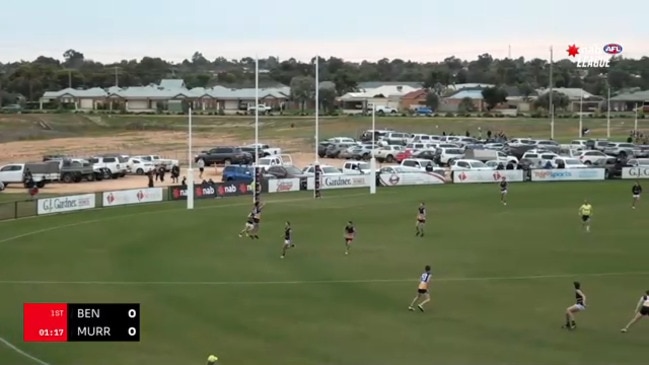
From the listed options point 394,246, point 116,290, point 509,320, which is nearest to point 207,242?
point 394,246

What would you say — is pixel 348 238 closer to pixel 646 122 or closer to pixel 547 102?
pixel 646 122

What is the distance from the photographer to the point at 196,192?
55094mm

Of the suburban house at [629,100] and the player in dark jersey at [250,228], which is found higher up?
the suburban house at [629,100]

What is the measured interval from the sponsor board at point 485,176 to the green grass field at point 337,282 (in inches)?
515

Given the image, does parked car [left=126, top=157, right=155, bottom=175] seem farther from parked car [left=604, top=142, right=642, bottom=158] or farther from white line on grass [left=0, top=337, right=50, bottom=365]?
white line on grass [left=0, top=337, right=50, bottom=365]

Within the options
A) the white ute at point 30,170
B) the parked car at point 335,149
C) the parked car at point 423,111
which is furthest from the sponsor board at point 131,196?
the parked car at point 423,111

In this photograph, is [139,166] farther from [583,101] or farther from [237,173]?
[583,101]

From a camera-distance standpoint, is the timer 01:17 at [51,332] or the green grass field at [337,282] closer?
the green grass field at [337,282]

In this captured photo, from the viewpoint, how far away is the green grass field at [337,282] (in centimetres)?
2322

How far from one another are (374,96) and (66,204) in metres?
131

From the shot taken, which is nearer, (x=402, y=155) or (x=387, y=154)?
(x=402, y=155)

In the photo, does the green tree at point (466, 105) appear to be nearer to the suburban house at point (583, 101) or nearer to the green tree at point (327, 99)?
the suburban house at point (583, 101)

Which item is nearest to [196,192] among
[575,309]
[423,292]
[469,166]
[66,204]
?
[66,204]

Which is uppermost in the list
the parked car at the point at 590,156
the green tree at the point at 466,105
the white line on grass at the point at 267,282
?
the green tree at the point at 466,105
